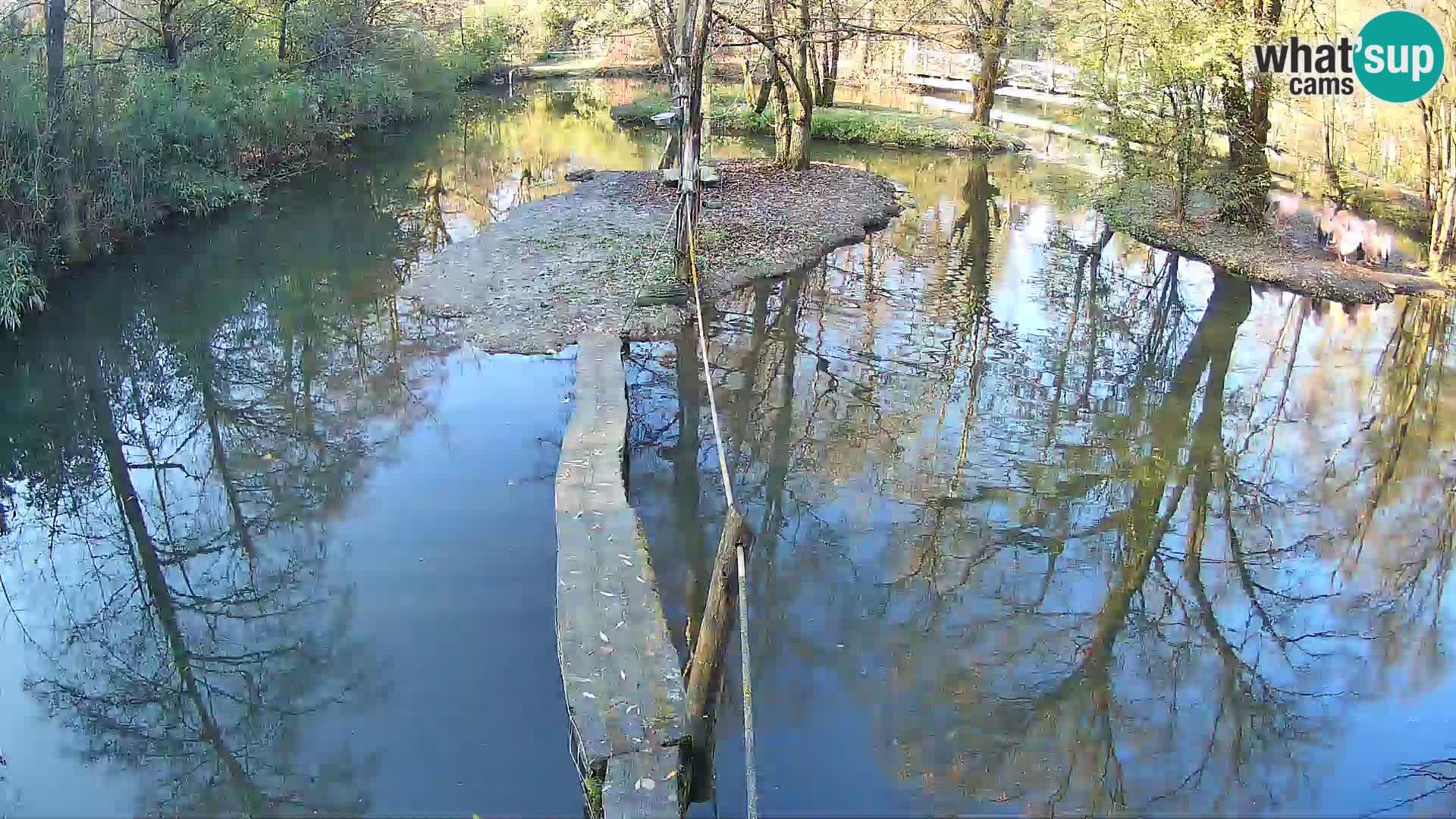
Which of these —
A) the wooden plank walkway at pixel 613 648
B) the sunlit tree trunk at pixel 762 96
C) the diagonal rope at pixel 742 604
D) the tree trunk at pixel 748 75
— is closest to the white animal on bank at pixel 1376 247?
the diagonal rope at pixel 742 604

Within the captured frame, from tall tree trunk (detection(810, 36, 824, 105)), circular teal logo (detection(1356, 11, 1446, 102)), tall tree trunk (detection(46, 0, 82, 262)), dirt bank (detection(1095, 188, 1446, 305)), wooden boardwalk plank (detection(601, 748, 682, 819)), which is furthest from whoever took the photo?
tall tree trunk (detection(810, 36, 824, 105))

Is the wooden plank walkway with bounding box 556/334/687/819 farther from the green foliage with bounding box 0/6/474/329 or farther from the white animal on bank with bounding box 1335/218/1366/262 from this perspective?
the white animal on bank with bounding box 1335/218/1366/262

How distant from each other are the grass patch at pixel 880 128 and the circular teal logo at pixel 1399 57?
34.7 ft

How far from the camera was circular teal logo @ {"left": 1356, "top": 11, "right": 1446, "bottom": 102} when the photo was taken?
14.4m

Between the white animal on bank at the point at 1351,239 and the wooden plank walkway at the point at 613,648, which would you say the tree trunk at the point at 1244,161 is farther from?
the wooden plank walkway at the point at 613,648

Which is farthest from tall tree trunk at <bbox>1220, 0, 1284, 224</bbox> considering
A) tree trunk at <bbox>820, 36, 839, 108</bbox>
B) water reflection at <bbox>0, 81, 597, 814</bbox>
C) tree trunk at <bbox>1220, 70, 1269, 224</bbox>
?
tree trunk at <bbox>820, 36, 839, 108</bbox>

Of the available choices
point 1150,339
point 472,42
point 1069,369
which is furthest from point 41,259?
point 472,42

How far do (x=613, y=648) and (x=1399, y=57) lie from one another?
51.8 ft

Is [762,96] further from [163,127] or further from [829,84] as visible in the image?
[163,127]

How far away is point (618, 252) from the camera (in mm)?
13844

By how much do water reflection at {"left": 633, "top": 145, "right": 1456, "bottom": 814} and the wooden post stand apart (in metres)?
0.49

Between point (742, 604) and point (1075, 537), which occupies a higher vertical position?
point (742, 604)

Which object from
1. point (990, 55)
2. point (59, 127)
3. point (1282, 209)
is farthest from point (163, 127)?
point (990, 55)

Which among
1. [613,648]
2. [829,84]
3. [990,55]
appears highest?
[990,55]
